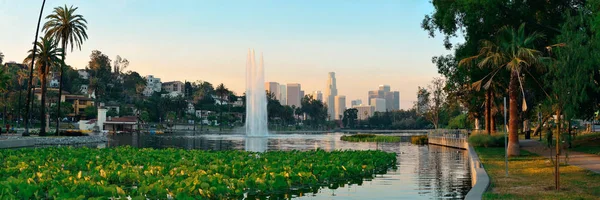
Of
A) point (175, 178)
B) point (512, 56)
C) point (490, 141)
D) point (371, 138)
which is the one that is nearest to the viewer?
point (175, 178)

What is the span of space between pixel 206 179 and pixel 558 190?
10582 mm

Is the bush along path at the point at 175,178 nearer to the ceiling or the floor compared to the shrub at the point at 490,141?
nearer to the floor

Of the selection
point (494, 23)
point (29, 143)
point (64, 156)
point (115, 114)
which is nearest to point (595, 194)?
point (494, 23)

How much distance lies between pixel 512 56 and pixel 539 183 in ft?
49.6

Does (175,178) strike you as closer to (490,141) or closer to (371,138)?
(490,141)

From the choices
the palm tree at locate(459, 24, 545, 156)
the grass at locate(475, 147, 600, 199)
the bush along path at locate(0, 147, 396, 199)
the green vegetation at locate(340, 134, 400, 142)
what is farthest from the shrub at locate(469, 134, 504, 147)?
the green vegetation at locate(340, 134, 400, 142)

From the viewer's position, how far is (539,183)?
763 inches

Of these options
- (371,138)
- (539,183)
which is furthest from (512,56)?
(371,138)

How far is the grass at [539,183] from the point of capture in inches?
637

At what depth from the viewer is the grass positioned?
53.1 feet

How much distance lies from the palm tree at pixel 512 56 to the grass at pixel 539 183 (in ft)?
21.6

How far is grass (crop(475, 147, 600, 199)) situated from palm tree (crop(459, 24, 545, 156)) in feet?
21.6

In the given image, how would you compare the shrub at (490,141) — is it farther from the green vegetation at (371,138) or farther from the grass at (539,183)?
the green vegetation at (371,138)

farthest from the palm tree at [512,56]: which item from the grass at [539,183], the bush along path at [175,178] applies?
the bush along path at [175,178]
